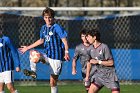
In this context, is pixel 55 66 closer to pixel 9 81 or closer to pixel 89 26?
pixel 9 81

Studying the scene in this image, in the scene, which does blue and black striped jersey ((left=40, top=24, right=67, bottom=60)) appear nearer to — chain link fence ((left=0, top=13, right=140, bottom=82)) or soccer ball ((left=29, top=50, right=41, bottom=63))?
soccer ball ((left=29, top=50, right=41, bottom=63))

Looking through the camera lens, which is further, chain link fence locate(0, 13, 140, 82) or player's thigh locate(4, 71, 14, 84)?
chain link fence locate(0, 13, 140, 82)

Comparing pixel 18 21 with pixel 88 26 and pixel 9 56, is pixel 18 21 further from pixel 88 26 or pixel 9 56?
pixel 9 56

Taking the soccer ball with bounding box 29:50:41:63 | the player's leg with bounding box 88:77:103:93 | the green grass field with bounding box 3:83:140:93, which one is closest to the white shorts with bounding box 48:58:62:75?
the soccer ball with bounding box 29:50:41:63

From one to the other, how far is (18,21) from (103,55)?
919 cm

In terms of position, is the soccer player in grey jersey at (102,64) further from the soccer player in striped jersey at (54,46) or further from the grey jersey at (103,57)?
the soccer player in striped jersey at (54,46)

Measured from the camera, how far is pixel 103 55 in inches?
452

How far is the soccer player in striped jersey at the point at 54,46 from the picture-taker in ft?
42.6

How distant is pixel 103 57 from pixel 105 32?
8.64m

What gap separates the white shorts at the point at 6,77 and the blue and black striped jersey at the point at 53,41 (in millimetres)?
1098

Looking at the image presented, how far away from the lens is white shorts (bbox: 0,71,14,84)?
12.3 meters

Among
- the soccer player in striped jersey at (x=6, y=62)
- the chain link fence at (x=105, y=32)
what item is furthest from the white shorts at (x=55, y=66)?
the chain link fence at (x=105, y=32)

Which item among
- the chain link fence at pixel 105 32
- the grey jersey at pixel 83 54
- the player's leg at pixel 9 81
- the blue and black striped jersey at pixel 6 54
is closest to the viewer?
the player's leg at pixel 9 81

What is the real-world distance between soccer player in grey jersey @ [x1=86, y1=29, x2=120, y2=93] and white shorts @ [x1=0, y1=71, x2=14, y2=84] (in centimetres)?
165
